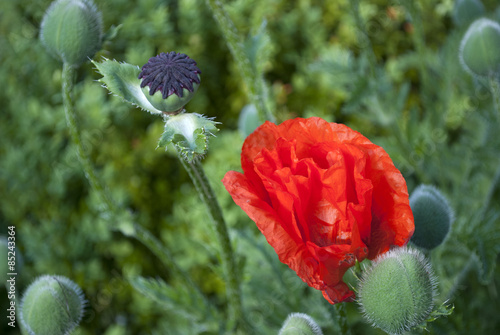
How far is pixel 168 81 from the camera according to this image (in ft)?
2.59

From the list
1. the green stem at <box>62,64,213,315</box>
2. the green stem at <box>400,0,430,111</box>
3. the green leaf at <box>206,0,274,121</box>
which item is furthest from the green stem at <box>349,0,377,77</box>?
the green stem at <box>62,64,213,315</box>

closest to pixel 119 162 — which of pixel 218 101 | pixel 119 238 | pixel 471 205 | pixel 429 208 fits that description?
A: pixel 119 238

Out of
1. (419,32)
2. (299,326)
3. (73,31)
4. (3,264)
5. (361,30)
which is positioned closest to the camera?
(299,326)

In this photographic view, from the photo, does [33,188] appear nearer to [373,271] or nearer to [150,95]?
[150,95]

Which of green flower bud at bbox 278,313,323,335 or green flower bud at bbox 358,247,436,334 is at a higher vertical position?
green flower bud at bbox 358,247,436,334

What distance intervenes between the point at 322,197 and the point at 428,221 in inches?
12.8

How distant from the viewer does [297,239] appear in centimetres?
76

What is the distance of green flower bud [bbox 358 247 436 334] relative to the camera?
78 centimetres

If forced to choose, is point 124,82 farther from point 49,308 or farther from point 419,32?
point 419,32

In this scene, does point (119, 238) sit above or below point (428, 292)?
above

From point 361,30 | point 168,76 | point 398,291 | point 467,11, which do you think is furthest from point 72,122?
point 467,11

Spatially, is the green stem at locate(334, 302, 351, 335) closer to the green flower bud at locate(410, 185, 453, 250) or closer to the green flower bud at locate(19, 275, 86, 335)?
the green flower bud at locate(410, 185, 453, 250)

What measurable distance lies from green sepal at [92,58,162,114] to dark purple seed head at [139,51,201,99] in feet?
0.16

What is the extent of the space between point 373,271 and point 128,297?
1540 mm
